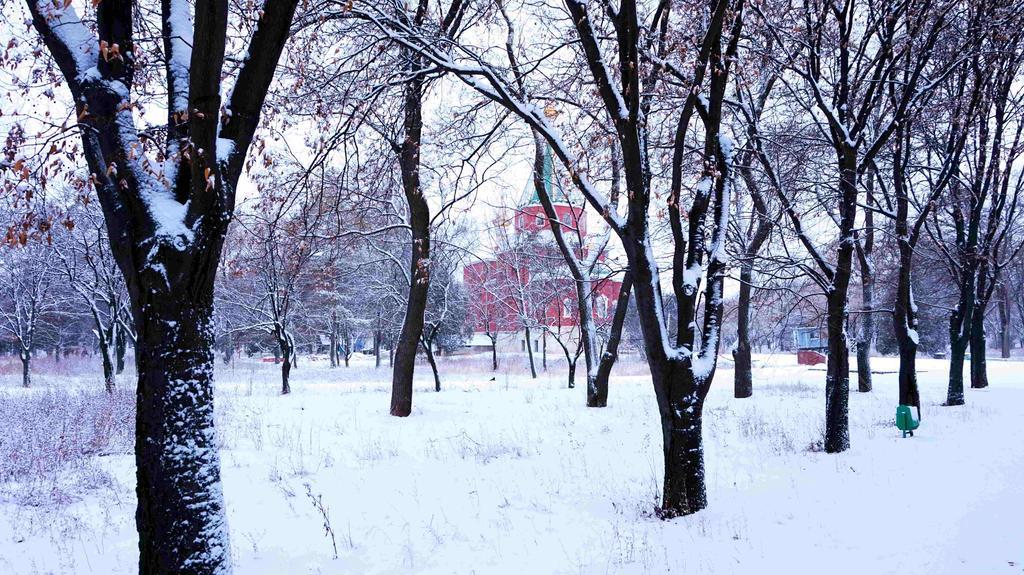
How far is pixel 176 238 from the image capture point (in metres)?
3.48

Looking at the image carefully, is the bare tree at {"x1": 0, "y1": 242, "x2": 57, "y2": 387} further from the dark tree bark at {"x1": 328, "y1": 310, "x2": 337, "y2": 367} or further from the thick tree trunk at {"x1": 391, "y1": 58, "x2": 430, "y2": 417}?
the thick tree trunk at {"x1": 391, "y1": 58, "x2": 430, "y2": 417}

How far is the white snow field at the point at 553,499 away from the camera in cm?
454

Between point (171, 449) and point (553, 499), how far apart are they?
3830 mm

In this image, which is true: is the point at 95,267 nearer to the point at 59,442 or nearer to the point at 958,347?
the point at 59,442

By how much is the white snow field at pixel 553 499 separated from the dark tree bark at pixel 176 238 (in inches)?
48.2

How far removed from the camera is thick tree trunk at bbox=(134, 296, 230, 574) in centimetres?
348

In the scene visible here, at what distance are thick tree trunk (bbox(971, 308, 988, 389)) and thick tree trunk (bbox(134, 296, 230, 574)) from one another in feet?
62.1

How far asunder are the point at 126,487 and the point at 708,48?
7.49 meters

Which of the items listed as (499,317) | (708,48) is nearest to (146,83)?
(708,48)

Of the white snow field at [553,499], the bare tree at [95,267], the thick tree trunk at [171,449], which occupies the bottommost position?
the white snow field at [553,499]

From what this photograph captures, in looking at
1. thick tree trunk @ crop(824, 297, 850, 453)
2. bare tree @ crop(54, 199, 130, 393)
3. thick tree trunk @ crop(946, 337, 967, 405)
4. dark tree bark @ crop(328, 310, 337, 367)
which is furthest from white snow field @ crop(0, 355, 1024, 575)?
dark tree bark @ crop(328, 310, 337, 367)

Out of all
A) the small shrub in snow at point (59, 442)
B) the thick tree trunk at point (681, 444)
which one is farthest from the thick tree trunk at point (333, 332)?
the thick tree trunk at point (681, 444)

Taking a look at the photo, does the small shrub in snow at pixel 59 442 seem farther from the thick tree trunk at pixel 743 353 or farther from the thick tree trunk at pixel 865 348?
the thick tree trunk at pixel 865 348

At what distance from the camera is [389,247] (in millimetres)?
24188
